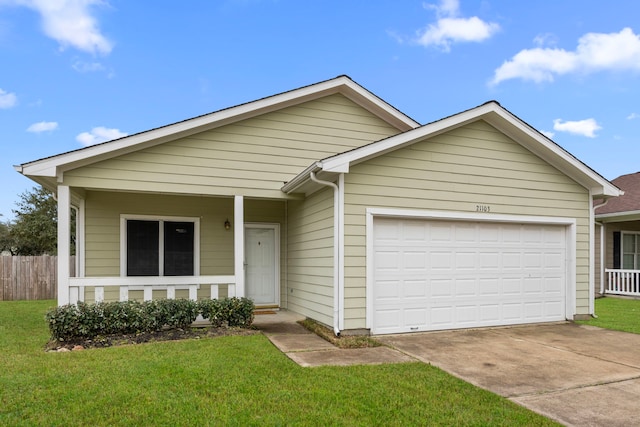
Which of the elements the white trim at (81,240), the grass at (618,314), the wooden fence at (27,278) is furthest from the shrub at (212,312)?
the wooden fence at (27,278)

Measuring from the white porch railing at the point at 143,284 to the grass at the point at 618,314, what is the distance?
25.3 ft

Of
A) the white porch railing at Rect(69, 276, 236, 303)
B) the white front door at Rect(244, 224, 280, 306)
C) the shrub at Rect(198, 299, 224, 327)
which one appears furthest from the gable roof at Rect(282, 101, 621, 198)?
the shrub at Rect(198, 299, 224, 327)

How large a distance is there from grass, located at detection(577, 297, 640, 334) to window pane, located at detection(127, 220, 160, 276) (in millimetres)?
9608

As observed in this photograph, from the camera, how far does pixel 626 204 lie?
1514 centimetres

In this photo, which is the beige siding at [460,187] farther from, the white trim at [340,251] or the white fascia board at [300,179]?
the white fascia board at [300,179]

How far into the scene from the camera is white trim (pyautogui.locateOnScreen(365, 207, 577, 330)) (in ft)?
25.0

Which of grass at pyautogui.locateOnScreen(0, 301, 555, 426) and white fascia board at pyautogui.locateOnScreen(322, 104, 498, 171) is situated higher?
white fascia board at pyautogui.locateOnScreen(322, 104, 498, 171)

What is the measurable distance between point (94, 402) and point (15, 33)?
13940mm

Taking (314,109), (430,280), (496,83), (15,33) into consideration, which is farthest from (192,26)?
(496,83)

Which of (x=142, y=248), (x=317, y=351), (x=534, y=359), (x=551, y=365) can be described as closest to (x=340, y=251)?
(x=317, y=351)

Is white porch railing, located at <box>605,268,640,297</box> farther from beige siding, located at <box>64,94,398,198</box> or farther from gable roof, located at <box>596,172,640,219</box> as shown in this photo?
beige siding, located at <box>64,94,398,198</box>

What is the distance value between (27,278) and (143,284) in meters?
9.87

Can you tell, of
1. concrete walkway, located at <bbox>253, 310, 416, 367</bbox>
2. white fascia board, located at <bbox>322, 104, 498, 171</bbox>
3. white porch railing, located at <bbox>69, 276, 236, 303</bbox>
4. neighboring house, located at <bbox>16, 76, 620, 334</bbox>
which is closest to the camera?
concrete walkway, located at <bbox>253, 310, 416, 367</bbox>

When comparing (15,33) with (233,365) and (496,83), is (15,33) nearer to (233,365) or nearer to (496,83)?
(233,365)
